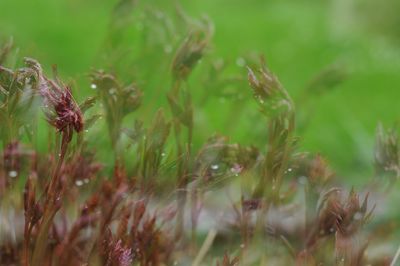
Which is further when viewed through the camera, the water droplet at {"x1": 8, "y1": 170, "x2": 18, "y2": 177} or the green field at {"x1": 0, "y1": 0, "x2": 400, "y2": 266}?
the water droplet at {"x1": 8, "y1": 170, "x2": 18, "y2": 177}

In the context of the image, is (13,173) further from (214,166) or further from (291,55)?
(291,55)

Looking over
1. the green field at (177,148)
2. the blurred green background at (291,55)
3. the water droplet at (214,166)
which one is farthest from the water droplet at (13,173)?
the blurred green background at (291,55)

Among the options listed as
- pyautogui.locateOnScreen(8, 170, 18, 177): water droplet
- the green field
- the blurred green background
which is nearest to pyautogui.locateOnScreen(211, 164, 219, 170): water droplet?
the green field

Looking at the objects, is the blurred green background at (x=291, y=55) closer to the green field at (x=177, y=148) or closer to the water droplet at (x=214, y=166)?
the green field at (x=177, y=148)

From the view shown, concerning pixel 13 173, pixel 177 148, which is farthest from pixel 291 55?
pixel 13 173

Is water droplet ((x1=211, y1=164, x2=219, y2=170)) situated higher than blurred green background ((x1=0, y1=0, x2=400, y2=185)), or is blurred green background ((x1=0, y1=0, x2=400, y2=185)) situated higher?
water droplet ((x1=211, y1=164, x2=219, y2=170))

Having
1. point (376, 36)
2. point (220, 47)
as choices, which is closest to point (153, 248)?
point (220, 47)

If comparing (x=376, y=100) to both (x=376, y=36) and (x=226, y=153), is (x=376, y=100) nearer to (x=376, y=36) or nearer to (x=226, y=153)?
(x=226, y=153)

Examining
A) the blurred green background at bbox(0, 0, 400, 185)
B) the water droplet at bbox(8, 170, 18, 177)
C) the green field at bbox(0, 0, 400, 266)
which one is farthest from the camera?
the blurred green background at bbox(0, 0, 400, 185)

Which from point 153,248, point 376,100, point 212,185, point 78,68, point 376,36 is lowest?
point 376,36

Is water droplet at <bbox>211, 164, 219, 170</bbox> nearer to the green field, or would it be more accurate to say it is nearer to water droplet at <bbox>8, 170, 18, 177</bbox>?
the green field
